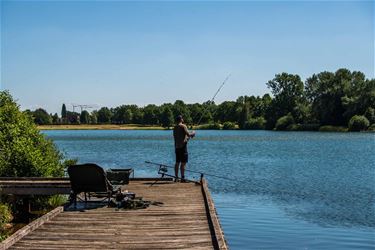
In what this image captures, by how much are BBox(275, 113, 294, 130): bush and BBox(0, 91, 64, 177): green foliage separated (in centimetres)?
11203

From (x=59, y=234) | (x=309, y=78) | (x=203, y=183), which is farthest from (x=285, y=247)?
(x=309, y=78)

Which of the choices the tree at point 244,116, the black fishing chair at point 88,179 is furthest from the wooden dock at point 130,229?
the tree at point 244,116

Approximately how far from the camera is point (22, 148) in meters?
16.0

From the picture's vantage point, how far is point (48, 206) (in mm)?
17328

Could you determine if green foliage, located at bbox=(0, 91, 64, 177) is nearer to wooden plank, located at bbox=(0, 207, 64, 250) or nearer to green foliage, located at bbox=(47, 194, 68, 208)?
green foliage, located at bbox=(47, 194, 68, 208)

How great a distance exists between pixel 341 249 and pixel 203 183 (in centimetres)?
436

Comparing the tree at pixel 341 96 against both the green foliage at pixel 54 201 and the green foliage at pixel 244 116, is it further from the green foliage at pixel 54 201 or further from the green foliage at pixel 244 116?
the green foliage at pixel 54 201

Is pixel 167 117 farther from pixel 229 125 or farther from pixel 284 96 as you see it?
pixel 284 96

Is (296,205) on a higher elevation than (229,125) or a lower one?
lower

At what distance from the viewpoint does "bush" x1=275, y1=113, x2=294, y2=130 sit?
4990 inches

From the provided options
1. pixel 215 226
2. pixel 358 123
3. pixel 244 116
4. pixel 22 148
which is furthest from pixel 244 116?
pixel 215 226

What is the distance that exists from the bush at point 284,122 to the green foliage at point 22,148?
112026mm

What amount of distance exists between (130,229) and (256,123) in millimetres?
140450

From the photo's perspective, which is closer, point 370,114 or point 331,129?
point 370,114
